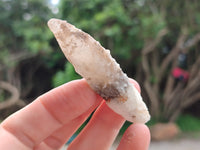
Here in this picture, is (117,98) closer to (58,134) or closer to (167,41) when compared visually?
(58,134)

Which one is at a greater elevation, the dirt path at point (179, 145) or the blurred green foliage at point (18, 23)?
the blurred green foliage at point (18, 23)

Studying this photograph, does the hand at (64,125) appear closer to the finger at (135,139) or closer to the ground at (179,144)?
the finger at (135,139)

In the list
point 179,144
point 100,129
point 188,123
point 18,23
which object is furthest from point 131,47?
point 100,129

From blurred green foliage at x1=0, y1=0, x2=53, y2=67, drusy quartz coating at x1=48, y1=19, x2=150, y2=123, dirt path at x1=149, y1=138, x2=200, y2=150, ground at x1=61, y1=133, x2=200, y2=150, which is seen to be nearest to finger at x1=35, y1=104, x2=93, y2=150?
drusy quartz coating at x1=48, y1=19, x2=150, y2=123

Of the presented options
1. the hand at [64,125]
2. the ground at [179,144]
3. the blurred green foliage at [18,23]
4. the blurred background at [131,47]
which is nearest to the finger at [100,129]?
the hand at [64,125]

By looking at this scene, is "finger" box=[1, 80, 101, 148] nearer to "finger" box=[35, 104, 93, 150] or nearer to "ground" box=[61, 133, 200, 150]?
"finger" box=[35, 104, 93, 150]

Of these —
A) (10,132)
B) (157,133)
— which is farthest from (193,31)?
(10,132)
